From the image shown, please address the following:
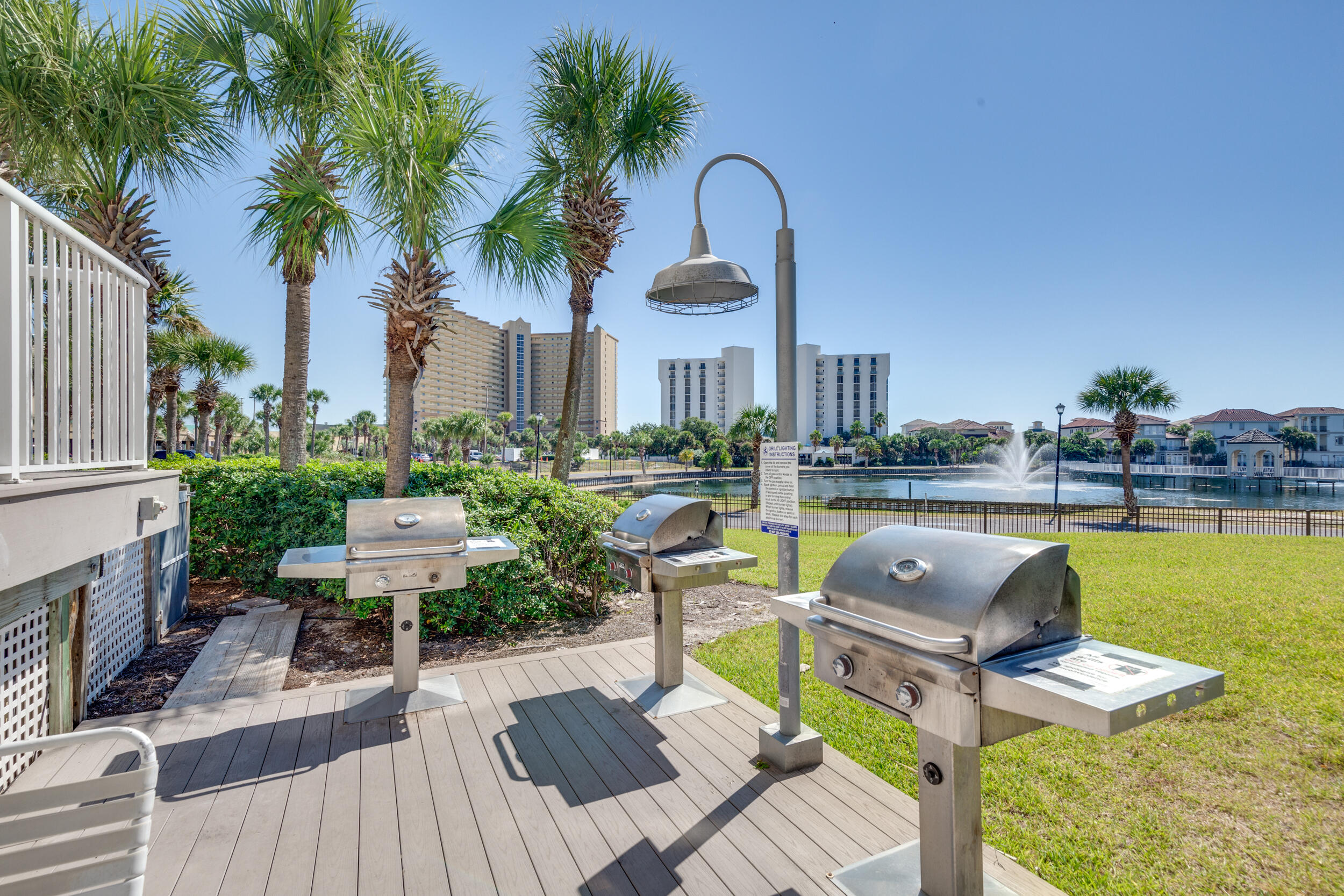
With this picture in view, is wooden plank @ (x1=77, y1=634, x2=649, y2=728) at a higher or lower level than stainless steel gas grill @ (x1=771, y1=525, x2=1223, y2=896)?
lower

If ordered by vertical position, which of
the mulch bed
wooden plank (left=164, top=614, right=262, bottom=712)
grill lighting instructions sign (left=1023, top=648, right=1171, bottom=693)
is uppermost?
grill lighting instructions sign (left=1023, top=648, right=1171, bottom=693)

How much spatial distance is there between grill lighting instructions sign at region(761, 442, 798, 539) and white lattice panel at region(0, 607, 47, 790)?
352cm

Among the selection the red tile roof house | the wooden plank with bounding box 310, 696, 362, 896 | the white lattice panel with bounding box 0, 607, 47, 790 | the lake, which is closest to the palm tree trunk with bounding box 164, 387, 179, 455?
the white lattice panel with bounding box 0, 607, 47, 790

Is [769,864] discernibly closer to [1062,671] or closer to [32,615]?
[1062,671]

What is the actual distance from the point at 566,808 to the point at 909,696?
5.44 feet

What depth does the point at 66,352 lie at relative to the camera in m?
2.19

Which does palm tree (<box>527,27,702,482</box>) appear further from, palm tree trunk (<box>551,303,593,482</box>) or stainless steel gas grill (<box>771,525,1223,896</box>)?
stainless steel gas grill (<box>771,525,1223,896</box>)

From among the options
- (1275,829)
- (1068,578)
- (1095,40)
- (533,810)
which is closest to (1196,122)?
(1095,40)

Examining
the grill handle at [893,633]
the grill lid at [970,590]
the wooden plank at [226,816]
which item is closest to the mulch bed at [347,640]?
the wooden plank at [226,816]

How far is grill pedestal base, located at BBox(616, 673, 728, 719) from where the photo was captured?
11.1 feet

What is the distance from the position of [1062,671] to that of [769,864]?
52.7 inches

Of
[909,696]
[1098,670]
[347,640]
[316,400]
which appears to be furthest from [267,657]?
[316,400]

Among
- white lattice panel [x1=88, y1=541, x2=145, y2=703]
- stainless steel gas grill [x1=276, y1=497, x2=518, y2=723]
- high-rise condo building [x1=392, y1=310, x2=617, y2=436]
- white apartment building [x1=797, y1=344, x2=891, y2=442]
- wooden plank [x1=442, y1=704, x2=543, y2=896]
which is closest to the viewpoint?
wooden plank [x1=442, y1=704, x2=543, y2=896]

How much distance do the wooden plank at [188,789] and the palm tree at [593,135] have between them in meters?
4.20
